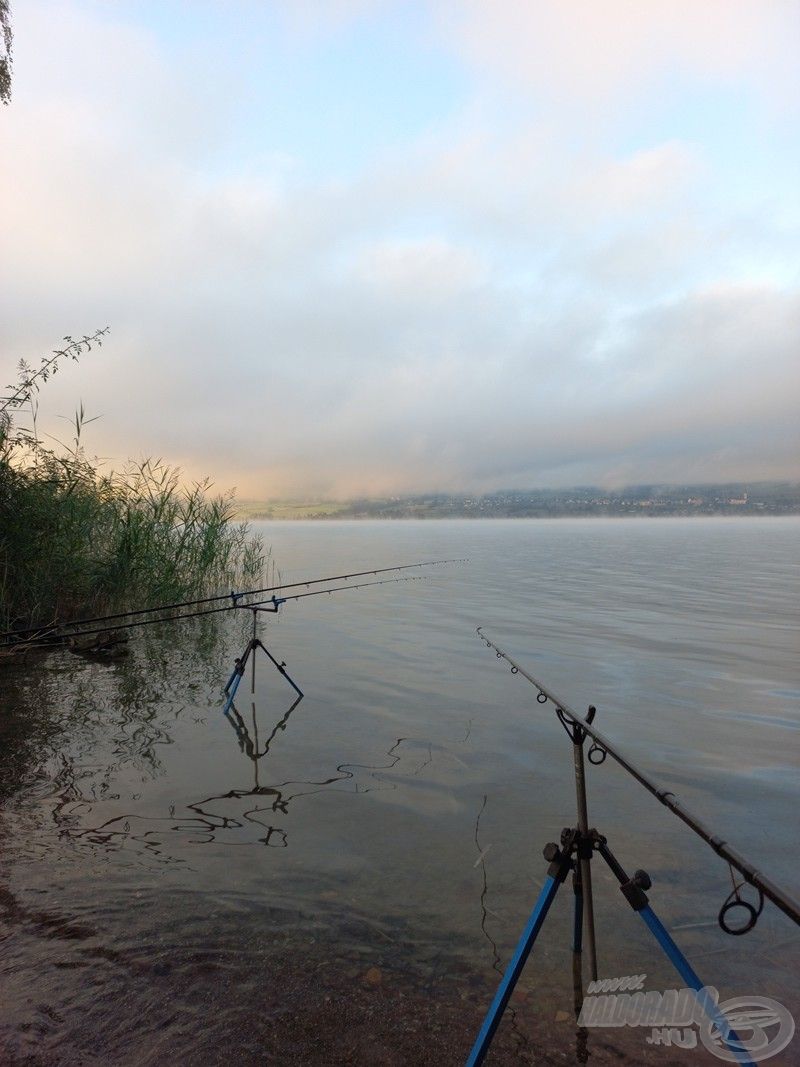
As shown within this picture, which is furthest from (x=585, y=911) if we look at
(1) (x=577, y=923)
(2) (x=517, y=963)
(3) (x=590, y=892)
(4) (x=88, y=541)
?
(4) (x=88, y=541)

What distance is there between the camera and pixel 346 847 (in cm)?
546

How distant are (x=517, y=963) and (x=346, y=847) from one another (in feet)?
10.4

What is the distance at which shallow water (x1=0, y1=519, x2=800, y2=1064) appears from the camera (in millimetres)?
3488

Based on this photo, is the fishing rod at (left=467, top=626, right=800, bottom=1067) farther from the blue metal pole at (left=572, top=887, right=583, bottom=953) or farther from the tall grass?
the tall grass

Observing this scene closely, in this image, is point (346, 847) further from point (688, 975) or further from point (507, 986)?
point (688, 975)

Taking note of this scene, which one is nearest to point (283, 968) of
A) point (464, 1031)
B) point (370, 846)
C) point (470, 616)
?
point (464, 1031)

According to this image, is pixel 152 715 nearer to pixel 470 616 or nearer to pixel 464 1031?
pixel 464 1031

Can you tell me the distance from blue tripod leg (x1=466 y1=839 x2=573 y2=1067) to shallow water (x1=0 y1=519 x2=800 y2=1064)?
919 millimetres

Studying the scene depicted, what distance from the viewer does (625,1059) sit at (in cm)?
330

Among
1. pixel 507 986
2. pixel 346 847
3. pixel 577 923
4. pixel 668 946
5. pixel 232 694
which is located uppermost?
pixel 668 946

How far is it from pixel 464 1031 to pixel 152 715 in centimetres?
695

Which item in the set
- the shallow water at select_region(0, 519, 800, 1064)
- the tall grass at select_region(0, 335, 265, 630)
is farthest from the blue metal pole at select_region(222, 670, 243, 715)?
the tall grass at select_region(0, 335, 265, 630)

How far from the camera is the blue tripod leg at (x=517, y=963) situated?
252 cm

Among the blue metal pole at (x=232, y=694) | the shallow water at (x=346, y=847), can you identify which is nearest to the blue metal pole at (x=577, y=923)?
the shallow water at (x=346, y=847)
